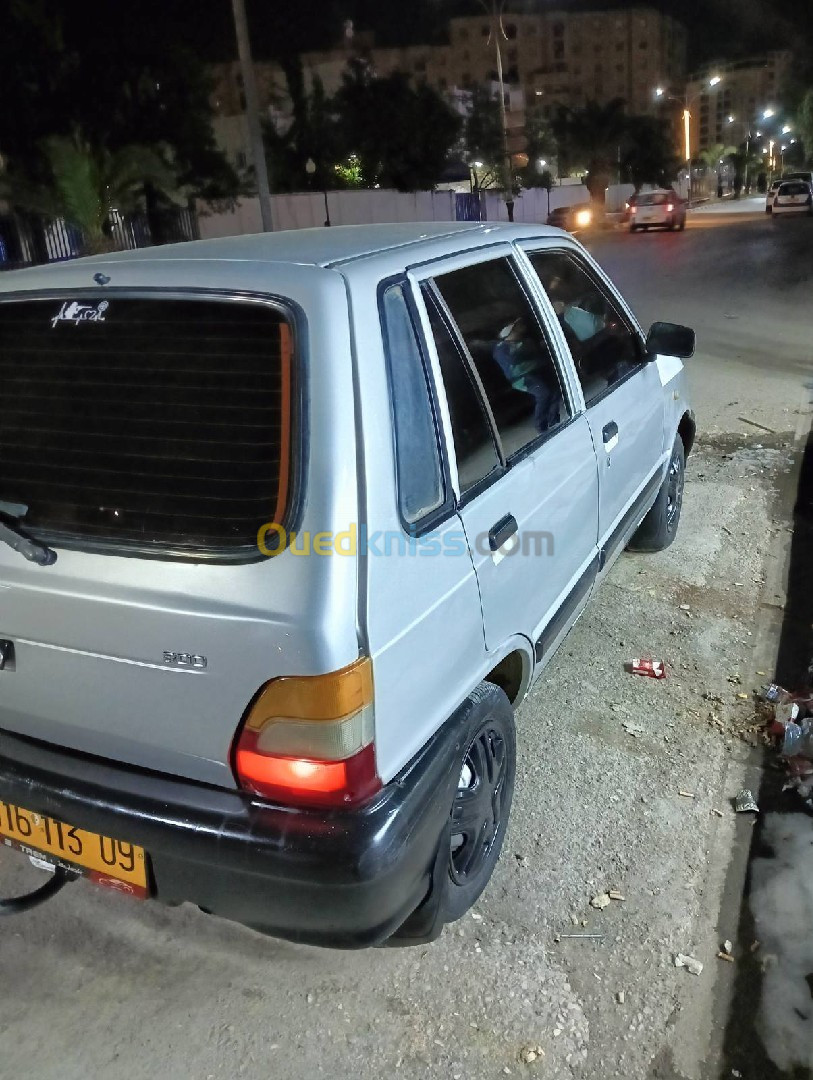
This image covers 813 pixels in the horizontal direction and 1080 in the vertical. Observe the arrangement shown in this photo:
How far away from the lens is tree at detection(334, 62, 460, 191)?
33.8 m

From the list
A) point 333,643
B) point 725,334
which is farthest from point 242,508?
point 725,334

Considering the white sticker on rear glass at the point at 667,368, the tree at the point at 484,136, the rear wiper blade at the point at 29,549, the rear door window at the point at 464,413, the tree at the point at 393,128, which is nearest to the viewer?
the rear wiper blade at the point at 29,549

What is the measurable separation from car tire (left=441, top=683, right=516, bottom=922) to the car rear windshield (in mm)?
923

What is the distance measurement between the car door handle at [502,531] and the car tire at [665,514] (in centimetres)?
223

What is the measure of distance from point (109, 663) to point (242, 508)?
0.48 metres

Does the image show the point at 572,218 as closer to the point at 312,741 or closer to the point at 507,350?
the point at 507,350

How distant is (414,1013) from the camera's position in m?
2.34

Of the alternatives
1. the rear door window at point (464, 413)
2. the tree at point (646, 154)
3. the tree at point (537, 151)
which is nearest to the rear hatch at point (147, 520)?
the rear door window at point (464, 413)

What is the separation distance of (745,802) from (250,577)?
6.85ft

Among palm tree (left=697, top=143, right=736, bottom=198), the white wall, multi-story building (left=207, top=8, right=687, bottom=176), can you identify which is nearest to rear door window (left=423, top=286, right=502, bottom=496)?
the white wall

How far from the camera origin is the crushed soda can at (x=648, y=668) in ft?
12.4

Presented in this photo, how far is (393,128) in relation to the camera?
1348 inches

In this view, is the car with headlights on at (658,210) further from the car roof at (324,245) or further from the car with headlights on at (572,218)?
the car roof at (324,245)

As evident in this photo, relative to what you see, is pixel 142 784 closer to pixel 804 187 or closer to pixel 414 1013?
pixel 414 1013
